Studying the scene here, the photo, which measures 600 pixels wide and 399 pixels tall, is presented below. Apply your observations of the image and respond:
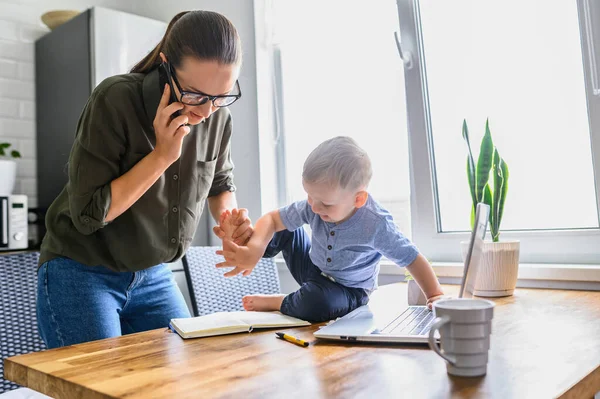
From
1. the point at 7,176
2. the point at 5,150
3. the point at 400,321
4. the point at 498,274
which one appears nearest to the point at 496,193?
the point at 498,274

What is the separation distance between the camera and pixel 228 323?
1268 millimetres

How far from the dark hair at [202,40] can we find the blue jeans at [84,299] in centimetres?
55

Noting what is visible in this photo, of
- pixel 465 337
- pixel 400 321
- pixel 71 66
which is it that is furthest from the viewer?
pixel 71 66

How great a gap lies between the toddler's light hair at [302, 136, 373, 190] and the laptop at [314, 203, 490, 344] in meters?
0.31

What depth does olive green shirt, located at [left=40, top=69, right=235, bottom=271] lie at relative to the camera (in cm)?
135

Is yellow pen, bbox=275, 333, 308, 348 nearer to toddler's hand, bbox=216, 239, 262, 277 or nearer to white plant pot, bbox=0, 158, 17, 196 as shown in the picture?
toddler's hand, bbox=216, 239, 262, 277

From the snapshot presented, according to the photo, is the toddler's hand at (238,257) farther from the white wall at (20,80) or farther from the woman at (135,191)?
the white wall at (20,80)

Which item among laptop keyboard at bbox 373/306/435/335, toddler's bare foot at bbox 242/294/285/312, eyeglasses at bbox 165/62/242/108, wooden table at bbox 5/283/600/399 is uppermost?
eyeglasses at bbox 165/62/242/108

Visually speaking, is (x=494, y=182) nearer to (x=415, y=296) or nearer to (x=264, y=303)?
(x=415, y=296)

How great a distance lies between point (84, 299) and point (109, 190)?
276 mm

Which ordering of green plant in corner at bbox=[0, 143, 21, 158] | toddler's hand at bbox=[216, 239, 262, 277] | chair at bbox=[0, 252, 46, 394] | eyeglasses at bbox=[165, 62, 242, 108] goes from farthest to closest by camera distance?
green plant in corner at bbox=[0, 143, 21, 158] → chair at bbox=[0, 252, 46, 394] → toddler's hand at bbox=[216, 239, 262, 277] → eyeglasses at bbox=[165, 62, 242, 108]

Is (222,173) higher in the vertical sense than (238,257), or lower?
higher

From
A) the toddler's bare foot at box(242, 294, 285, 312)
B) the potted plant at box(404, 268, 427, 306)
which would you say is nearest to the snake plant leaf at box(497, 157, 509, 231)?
the potted plant at box(404, 268, 427, 306)

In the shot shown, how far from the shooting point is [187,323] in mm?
1275
